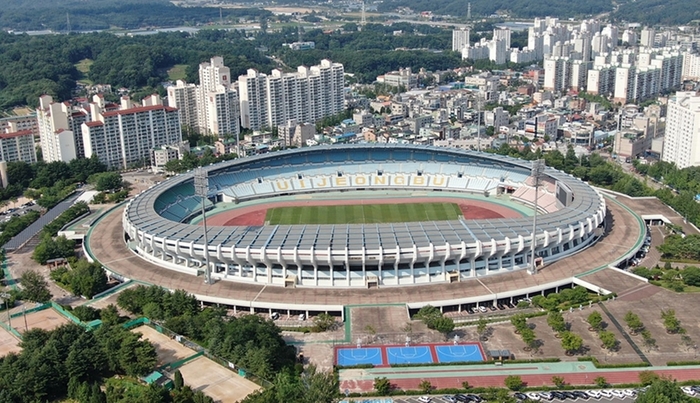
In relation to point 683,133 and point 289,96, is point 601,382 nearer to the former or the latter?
point 683,133

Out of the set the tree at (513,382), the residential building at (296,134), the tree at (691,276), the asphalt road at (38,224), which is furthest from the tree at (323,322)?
the residential building at (296,134)

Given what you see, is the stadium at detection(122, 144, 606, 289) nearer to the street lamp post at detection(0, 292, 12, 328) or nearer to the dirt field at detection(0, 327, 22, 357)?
the street lamp post at detection(0, 292, 12, 328)

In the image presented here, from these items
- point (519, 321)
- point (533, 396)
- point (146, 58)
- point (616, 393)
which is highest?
point (146, 58)

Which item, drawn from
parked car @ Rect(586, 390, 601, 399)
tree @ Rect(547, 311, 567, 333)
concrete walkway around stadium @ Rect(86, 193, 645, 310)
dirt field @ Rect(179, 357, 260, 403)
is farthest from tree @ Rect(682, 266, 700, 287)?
dirt field @ Rect(179, 357, 260, 403)

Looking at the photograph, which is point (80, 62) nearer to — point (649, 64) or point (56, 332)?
point (649, 64)

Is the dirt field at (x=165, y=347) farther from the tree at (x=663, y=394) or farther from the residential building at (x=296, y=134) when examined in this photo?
the residential building at (x=296, y=134)

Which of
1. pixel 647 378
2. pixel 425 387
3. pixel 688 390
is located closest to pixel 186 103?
pixel 425 387
